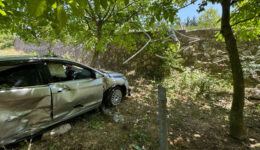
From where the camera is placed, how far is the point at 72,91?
235 cm

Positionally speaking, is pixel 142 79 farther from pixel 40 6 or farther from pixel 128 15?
pixel 40 6

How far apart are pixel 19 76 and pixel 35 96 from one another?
407 millimetres

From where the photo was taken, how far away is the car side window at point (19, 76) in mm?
1717

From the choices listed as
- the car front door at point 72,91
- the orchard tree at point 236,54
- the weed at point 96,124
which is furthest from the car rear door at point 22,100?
the orchard tree at point 236,54

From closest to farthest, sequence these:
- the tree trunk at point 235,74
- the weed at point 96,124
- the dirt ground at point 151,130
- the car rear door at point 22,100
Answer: the car rear door at point 22,100 < the tree trunk at point 235,74 < the dirt ground at point 151,130 < the weed at point 96,124

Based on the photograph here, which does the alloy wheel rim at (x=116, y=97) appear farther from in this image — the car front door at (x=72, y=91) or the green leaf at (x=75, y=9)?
the green leaf at (x=75, y=9)

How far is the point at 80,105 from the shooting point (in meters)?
2.57

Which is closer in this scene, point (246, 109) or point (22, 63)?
point (22, 63)

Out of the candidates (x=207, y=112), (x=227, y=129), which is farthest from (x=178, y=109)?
(x=227, y=129)

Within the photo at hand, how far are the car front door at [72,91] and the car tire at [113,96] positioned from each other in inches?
9.8

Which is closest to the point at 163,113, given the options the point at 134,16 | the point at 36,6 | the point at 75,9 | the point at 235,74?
the point at 75,9

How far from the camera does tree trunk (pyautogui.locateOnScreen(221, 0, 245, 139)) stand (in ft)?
6.39

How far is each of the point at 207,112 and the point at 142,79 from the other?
11.5 ft

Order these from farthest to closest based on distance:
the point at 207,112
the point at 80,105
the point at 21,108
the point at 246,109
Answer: the point at 246,109 → the point at 207,112 → the point at 80,105 → the point at 21,108
